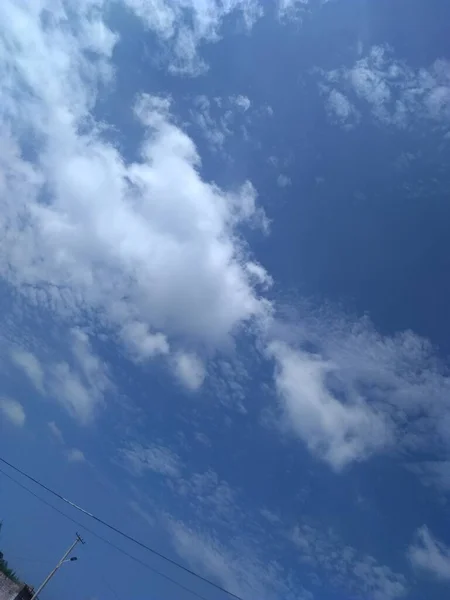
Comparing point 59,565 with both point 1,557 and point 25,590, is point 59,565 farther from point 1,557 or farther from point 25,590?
point 1,557

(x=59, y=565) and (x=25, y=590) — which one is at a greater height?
Answer: (x=59, y=565)

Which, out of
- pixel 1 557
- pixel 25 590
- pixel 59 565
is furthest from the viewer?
pixel 1 557

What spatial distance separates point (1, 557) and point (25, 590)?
51.4m

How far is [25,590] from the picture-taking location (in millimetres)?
55250

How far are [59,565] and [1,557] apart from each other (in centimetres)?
5955

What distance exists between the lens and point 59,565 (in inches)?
2019

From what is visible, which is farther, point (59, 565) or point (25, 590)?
point (25, 590)

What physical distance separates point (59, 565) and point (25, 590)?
8952 millimetres

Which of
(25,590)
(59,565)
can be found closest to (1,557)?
(25,590)

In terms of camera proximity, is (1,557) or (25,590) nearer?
(25,590)

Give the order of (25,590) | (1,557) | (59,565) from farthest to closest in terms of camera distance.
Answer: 1. (1,557)
2. (25,590)
3. (59,565)

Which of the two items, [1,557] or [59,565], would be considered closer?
[59,565]
